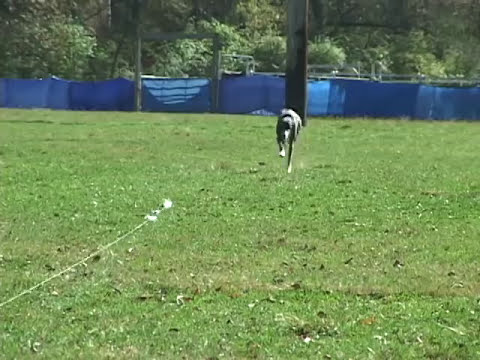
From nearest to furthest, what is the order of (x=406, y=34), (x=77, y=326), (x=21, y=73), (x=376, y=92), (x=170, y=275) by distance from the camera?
(x=77, y=326) → (x=170, y=275) → (x=376, y=92) → (x=21, y=73) → (x=406, y=34)

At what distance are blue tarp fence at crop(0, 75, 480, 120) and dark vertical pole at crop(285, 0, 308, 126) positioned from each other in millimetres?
25130

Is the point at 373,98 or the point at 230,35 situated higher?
the point at 230,35

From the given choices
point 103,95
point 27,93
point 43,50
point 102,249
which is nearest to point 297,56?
point 102,249

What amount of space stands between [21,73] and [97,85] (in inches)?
368

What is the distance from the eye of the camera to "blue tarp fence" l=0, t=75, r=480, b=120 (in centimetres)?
3578

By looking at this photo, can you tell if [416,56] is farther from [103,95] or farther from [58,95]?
[58,95]

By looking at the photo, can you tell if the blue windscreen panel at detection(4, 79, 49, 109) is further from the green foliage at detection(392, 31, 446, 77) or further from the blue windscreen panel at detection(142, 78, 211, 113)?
the green foliage at detection(392, 31, 446, 77)

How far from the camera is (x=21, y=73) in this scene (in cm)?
4716

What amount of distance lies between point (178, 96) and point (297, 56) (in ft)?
90.4

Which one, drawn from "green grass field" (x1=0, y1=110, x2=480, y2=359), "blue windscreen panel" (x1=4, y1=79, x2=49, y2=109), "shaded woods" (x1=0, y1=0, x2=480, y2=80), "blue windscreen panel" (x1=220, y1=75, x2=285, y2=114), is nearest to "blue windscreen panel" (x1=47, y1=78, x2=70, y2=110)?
"blue windscreen panel" (x1=4, y1=79, x2=49, y2=109)

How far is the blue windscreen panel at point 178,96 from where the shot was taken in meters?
37.6

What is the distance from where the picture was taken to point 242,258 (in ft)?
25.9

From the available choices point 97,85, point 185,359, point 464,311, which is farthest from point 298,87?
point 97,85

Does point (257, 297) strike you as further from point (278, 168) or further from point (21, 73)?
point (21, 73)
